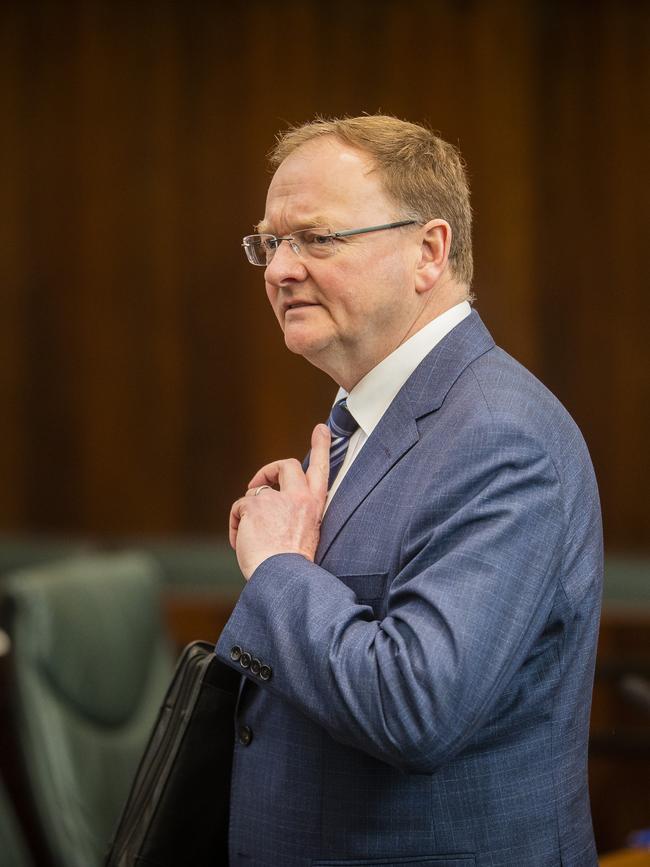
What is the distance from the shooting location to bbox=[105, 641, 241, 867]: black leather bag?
1534 mm

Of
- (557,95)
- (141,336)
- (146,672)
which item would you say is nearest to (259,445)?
(141,336)

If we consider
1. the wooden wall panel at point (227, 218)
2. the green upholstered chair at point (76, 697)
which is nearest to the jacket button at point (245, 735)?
the green upholstered chair at point (76, 697)

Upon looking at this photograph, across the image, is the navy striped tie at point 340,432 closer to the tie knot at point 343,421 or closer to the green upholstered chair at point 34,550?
the tie knot at point 343,421

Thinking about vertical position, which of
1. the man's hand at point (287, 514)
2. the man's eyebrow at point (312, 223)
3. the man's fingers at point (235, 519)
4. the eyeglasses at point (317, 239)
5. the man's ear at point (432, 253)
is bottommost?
the man's fingers at point (235, 519)

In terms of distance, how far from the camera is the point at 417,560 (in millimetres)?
1312

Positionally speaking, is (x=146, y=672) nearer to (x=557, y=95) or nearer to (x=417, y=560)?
(x=417, y=560)

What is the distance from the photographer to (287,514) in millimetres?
1491

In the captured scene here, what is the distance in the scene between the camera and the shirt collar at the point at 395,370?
157cm

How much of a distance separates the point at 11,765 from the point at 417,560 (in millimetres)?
2595

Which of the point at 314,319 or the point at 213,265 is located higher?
the point at 314,319

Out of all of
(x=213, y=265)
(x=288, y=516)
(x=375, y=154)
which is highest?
(x=375, y=154)

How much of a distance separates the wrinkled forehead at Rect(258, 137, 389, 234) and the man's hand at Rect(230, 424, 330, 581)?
31 centimetres

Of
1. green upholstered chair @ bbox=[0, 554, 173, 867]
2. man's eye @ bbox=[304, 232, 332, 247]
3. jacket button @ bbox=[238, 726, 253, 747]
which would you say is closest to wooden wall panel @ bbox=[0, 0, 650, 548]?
green upholstered chair @ bbox=[0, 554, 173, 867]

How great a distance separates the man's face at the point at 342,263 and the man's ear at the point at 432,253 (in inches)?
0.6
